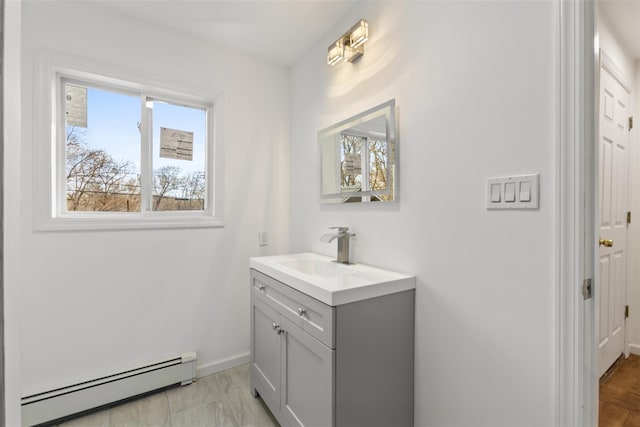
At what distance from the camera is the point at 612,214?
1.97 meters

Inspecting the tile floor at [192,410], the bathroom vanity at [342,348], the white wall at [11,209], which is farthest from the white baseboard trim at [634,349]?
the white wall at [11,209]

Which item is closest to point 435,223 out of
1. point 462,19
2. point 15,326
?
point 462,19

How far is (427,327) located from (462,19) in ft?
4.31

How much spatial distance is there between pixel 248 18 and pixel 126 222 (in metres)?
1.50

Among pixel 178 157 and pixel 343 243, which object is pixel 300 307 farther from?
pixel 178 157

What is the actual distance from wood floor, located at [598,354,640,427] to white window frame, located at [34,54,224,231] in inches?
104

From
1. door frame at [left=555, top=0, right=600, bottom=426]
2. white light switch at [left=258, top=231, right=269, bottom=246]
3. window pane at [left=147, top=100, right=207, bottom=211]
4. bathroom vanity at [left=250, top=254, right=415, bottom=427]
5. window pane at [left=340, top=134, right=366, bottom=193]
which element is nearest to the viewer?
door frame at [left=555, top=0, right=600, bottom=426]

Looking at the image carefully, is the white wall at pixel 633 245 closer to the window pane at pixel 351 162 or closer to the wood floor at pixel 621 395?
the wood floor at pixel 621 395

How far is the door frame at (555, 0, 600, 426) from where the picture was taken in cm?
90

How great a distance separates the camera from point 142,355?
74.7 inches

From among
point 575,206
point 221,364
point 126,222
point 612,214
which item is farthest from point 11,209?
point 612,214

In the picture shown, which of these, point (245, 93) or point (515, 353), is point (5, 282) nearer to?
point (515, 353)

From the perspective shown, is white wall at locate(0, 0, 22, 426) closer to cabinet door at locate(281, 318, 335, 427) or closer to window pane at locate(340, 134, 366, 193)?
cabinet door at locate(281, 318, 335, 427)

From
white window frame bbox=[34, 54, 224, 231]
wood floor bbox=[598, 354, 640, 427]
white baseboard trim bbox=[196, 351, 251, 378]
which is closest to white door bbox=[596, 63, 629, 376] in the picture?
wood floor bbox=[598, 354, 640, 427]
